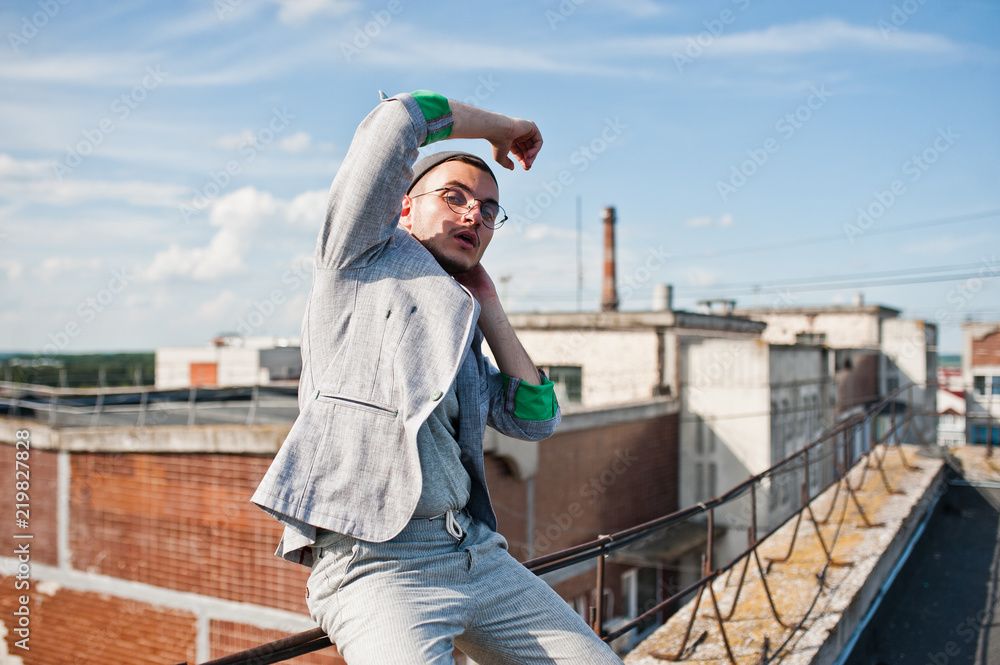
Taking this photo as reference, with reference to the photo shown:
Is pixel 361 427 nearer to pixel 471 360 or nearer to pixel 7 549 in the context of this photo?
pixel 471 360

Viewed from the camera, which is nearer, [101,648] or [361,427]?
[361,427]

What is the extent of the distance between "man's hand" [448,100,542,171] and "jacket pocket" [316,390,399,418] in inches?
26.2

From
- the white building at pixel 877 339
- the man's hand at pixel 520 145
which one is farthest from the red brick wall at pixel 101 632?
the white building at pixel 877 339

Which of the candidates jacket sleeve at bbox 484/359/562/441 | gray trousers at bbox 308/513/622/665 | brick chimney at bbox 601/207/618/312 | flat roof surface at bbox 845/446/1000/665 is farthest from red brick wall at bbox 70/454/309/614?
brick chimney at bbox 601/207/618/312

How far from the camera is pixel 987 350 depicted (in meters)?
27.8

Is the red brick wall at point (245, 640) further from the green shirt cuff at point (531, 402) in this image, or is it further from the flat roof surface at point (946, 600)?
the green shirt cuff at point (531, 402)

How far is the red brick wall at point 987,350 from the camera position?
90.5ft

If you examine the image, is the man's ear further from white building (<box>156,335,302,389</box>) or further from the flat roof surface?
white building (<box>156,335,302,389</box>)

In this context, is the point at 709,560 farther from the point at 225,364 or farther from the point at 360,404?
the point at 225,364

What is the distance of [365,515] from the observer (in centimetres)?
131

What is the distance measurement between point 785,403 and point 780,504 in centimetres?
235

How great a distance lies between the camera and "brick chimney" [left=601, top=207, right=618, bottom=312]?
73.6 feet

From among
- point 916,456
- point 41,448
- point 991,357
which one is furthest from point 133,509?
point 991,357

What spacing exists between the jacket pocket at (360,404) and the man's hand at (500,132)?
67 cm
